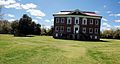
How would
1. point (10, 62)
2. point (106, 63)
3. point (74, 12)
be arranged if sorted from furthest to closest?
point (74, 12) → point (106, 63) → point (10, 62)

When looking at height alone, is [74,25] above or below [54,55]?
above

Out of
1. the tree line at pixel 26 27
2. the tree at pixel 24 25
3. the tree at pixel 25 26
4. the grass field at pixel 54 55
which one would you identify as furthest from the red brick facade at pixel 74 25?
the grass field at pixel 54 55

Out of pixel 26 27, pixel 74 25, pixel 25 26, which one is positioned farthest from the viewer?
pixel 26 27

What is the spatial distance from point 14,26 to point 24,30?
488 inches

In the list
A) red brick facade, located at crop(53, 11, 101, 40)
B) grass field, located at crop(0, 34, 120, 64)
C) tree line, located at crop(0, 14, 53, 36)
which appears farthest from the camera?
tree line, located at crop(0, 14, 53, 36)

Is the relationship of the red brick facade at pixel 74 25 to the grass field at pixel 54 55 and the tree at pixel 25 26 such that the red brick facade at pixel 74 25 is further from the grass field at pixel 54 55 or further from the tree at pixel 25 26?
the grass field at pixel 54 55

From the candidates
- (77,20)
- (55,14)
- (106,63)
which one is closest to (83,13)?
(77,20)

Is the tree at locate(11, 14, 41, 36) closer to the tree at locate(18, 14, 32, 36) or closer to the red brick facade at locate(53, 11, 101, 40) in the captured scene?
the tree at locate(18, 14, 32, 36)

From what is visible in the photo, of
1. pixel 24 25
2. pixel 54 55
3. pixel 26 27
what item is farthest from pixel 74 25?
pixel 54 55

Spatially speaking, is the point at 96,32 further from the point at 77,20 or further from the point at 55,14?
the point at 55,14

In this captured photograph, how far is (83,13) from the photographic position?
77.2m

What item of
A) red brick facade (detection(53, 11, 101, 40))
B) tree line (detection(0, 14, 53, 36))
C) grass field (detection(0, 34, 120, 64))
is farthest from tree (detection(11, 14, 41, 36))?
grass field (detection(0, 34, 120, 64))

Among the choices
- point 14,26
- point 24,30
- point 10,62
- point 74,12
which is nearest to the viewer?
point 10,62

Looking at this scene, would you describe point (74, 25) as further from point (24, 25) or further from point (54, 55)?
point (54, 55)
